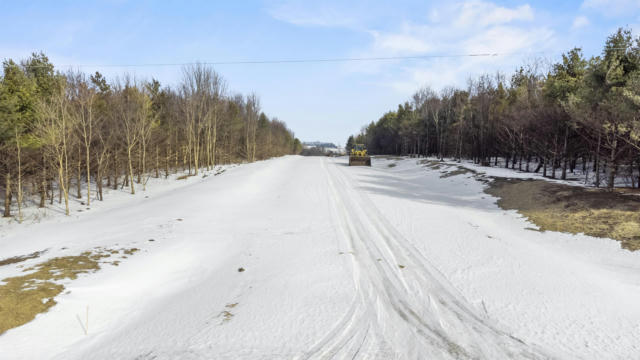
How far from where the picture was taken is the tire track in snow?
3803 millimetres

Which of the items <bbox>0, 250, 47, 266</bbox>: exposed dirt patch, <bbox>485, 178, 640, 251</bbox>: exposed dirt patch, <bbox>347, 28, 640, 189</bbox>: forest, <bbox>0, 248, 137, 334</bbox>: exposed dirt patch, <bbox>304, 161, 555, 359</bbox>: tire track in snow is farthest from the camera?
<bbox>347, 28, 640, 189</bbox>: forest

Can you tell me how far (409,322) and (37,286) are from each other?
6763 millimetres

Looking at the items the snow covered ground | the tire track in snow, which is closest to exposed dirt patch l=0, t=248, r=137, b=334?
the snow covered ground

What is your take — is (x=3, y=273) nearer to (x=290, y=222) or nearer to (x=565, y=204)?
(x=290, y=222)

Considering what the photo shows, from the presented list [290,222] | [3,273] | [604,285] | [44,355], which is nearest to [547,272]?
[604,285]

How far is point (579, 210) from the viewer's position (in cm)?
1045

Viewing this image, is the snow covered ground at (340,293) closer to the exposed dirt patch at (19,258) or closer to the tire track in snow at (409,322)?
the tire track in snow at (409,322)

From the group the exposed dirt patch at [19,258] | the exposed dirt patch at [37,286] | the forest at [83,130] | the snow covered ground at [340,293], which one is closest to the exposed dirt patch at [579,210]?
the snow covered ground at [340,293]

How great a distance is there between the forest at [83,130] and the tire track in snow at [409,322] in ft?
64.3

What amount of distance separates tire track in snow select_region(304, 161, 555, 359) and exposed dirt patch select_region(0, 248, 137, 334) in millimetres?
4671

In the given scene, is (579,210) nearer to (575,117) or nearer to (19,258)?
(575,117)

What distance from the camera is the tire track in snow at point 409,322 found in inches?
150

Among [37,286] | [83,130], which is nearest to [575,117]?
[37,286]

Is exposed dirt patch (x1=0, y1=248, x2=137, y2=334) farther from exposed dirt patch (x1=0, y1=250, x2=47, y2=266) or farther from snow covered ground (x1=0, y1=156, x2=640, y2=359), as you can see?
exposed dirt patch (x1=0, y1=250, x2=47, y2=266)
